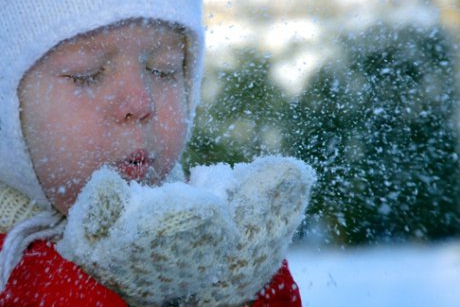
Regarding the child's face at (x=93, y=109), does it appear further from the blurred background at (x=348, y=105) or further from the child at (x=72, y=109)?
the blurred background at (x=348, y=105)

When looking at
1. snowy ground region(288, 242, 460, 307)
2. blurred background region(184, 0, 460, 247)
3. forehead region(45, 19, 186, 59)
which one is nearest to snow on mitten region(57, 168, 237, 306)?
forehead region(45, 19, 186, 59)

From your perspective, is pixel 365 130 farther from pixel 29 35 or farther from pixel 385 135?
pixel 29 35

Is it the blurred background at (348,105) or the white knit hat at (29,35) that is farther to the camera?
the blurred background at (348,105)

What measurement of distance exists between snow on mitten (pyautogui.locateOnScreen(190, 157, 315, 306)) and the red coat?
0.14 meters

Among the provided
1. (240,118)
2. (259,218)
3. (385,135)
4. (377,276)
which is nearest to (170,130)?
(259,218)

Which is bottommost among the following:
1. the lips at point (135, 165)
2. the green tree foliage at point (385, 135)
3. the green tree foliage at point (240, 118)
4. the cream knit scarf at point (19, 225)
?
the green tree foliage at point (385, 135)

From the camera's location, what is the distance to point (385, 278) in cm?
282

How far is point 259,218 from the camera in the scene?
38.6 inches

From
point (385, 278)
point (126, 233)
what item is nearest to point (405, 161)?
point (385, 278)

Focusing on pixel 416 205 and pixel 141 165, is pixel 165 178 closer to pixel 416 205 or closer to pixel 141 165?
pixel 141 165

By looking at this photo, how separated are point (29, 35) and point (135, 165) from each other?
269 mm

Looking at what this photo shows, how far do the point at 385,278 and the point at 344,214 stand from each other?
1090 mm

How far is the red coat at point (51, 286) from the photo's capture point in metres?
0.92

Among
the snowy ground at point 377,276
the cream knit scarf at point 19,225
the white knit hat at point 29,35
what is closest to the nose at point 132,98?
the white knit hat at point 29,35
